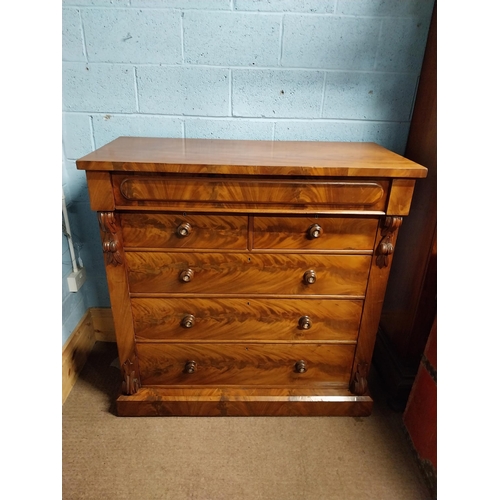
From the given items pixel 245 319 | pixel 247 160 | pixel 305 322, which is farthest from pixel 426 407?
pixel 247 160

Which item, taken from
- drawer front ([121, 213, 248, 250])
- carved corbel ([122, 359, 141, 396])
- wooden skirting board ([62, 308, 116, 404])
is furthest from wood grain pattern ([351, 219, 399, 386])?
wooden skirting board ([62, 308, 116, 404])

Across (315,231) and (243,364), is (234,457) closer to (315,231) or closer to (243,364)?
(243,364)

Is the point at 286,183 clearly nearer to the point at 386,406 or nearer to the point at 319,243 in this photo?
the point at 319,243

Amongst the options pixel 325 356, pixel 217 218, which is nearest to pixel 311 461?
pixel 325 356

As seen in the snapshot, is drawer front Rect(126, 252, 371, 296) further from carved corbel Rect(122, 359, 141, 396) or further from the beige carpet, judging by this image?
the beige carpet

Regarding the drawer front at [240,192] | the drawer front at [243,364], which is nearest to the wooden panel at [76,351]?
the drawer front at [243,364]

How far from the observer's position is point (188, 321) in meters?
1.37

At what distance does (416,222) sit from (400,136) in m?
0.42

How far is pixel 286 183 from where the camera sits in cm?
117

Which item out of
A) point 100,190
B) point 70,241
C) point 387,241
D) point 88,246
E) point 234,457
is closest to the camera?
point 100,190

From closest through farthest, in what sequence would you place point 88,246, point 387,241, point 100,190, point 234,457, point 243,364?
1. point 100,190
2. point 387,241
3. point 234,457
4. point 243,364
5. point 88,246

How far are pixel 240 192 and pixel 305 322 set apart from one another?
1.83ft

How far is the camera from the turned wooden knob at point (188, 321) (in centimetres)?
137

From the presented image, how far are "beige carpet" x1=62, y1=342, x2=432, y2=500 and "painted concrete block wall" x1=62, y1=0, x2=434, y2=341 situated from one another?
52cm
